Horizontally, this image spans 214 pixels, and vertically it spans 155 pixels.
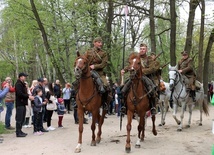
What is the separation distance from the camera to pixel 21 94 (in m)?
11.5

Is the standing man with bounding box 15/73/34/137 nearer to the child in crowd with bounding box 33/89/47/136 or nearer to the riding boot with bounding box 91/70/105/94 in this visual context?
the child in crowd with bounding box 33/89/47/136

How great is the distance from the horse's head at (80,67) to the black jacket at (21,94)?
3336 millimetres

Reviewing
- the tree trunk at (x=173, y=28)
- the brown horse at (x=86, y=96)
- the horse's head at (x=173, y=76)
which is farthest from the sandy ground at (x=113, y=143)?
the tree trunk at (x=173, y=28)

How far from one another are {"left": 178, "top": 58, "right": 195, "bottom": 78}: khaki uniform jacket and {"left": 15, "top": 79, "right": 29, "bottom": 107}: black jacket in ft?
21.5

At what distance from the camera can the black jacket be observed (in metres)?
11.5

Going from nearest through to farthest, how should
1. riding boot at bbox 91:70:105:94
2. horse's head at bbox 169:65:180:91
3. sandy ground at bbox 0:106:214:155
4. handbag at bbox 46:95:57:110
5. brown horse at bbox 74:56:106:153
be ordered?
1. sandy ground at bbox 0:106:214:155
2. brown horse at bbox 74:56:106:153
3. riding boot at bbox 91:70:105:94
4. horse's head at bbox 169:65:180:91
5. handbag at bbox 46:95:57:110

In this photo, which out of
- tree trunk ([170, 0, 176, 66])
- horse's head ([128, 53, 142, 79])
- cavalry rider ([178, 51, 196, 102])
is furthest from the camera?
tree trunk ([170, 0, 176, 66])

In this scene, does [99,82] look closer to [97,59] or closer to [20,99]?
[97,59]

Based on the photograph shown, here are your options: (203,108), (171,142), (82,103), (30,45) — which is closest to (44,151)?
(82,103)

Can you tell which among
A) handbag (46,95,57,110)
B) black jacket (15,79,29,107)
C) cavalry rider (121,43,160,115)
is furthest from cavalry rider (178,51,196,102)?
black jacket (15,79,29,107)

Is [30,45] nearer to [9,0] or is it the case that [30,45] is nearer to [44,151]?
[9,0]

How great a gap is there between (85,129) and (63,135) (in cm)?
146

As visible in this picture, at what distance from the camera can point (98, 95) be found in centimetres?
983

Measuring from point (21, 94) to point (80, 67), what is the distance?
11.9 feet
